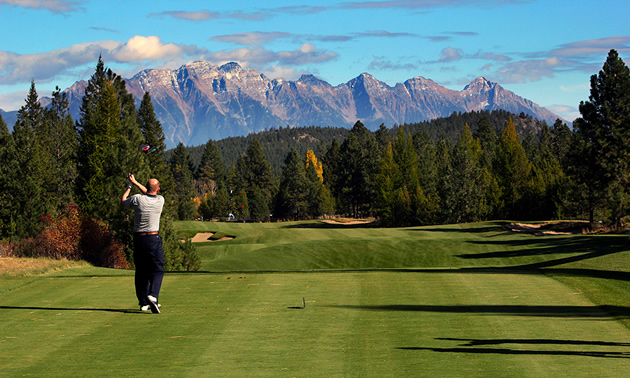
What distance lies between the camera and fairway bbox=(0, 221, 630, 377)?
7773mm

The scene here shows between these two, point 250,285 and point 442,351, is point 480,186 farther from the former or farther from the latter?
point 442,351

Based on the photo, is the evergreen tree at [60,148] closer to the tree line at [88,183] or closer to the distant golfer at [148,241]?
the tree line at [88,183]

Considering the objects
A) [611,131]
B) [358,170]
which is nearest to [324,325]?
[611,131]

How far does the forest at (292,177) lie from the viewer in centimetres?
3572

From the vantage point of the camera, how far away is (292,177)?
121750 millimetres

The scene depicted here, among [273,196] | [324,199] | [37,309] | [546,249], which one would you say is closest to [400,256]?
[546,249]

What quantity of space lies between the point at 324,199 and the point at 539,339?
110 m

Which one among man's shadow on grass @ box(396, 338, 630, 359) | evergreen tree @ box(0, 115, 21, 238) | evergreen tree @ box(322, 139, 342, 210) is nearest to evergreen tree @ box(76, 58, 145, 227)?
evergreen tree @ box(0, 115, 21, 238)

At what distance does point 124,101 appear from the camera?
202ft

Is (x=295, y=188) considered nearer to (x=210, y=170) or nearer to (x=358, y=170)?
(x=358, y=170)

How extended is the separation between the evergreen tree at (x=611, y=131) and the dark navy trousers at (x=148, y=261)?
55.1 metres

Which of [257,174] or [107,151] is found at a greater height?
[257,174]

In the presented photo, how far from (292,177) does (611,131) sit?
70387 mm

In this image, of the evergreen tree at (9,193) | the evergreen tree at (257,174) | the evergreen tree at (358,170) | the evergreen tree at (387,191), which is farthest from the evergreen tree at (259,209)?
the evergreen tree at (9,193)
